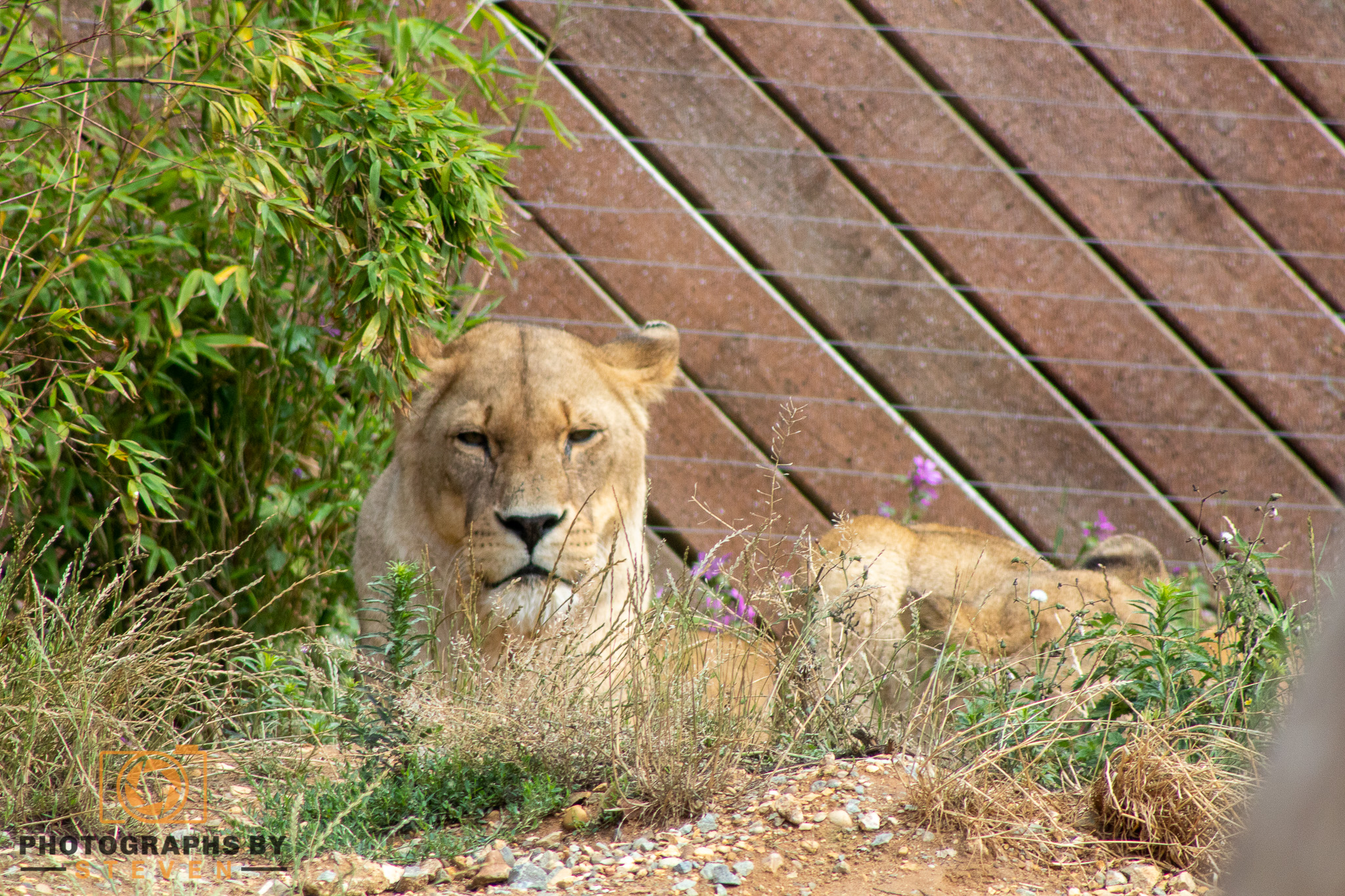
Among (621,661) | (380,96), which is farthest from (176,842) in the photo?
(380,96)

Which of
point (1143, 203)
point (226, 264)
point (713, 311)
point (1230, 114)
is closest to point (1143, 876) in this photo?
point (713, 311)

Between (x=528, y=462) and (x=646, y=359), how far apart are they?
0.72 m

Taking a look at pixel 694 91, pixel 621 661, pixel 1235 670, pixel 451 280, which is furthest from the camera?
pixel 694 91

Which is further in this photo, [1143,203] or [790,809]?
[1143,203]

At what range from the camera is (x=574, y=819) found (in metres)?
2.42

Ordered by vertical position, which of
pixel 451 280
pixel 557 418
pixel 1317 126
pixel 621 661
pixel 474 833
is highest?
pixel 1317 126

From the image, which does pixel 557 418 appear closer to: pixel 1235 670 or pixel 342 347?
pixel 342 347

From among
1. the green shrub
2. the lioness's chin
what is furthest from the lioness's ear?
the lioness's chin

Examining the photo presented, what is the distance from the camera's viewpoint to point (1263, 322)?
16.2 ft

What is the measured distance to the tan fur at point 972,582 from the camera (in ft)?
11.5

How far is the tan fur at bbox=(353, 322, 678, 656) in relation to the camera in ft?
9.91

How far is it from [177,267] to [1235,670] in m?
3.41

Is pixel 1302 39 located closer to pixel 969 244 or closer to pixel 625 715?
pixel 969 244

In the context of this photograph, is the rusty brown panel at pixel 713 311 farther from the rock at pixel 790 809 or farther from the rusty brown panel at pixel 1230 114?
the rock at pixel 790 809
